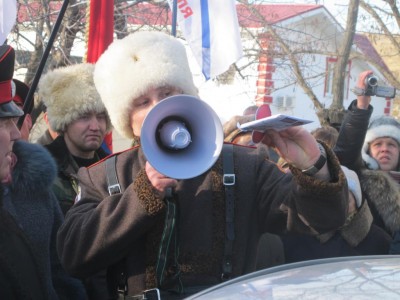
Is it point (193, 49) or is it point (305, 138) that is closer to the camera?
point (305, 138)

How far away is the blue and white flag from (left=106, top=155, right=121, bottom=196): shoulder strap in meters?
2.38

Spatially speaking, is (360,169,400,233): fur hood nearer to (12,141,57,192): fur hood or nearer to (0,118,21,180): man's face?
(12,141,57,192): fur hood

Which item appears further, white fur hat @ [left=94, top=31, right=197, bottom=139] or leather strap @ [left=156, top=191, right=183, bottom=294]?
white fur hat @ [left=94, top=31, right=197, bottom=139]

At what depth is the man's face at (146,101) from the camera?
8.80ft

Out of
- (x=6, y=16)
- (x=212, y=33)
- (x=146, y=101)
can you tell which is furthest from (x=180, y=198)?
(x=212, y=33)

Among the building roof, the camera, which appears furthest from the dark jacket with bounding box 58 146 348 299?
the building roof

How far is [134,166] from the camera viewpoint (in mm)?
2656

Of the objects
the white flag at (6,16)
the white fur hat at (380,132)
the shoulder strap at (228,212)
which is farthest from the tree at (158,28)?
the shoulder strap at (228,212)

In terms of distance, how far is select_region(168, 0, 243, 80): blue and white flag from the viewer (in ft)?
15.9

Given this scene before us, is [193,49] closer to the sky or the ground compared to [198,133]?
closer to the sky

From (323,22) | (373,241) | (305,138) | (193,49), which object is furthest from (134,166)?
(323,22)

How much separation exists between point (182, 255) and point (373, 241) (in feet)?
5.70

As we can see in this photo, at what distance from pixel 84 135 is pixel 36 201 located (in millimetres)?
1512

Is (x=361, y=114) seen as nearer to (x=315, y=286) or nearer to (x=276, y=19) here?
(x=315, y=286)
